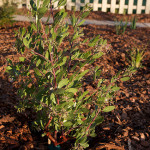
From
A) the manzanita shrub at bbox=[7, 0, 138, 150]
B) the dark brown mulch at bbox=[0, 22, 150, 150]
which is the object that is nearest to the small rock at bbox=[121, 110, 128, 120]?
the dark brown mulch at bbox=[0, 22, 150, 150]

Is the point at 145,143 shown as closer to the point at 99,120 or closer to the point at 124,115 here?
the point at 124,115

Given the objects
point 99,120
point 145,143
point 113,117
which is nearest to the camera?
point 99,120

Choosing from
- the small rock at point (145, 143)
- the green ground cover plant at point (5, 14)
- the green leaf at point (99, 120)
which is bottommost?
the small rock at point (145, 143)

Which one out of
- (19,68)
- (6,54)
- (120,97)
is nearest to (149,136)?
(120,97)

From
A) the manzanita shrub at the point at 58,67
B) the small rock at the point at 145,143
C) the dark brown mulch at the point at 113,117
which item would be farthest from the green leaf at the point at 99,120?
the small rock at the point at 145,143

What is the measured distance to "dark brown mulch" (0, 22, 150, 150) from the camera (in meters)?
2.18

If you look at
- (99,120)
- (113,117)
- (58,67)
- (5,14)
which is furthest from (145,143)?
(5,14)

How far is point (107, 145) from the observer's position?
2066 mm

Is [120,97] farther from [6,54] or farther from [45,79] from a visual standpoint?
[6,54]

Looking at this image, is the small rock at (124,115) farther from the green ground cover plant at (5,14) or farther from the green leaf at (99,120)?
the green ground cover plant at (5,14)

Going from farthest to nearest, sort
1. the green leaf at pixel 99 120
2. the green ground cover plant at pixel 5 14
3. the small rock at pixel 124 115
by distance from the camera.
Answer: the green ground cover plant at pixel 5 14, the small rock at pixel 124 115, the green leaf at pixel 99 120

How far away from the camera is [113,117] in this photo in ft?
9.05

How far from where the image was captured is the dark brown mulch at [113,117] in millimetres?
2176

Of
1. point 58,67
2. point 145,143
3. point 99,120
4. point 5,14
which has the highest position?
point 5,14
